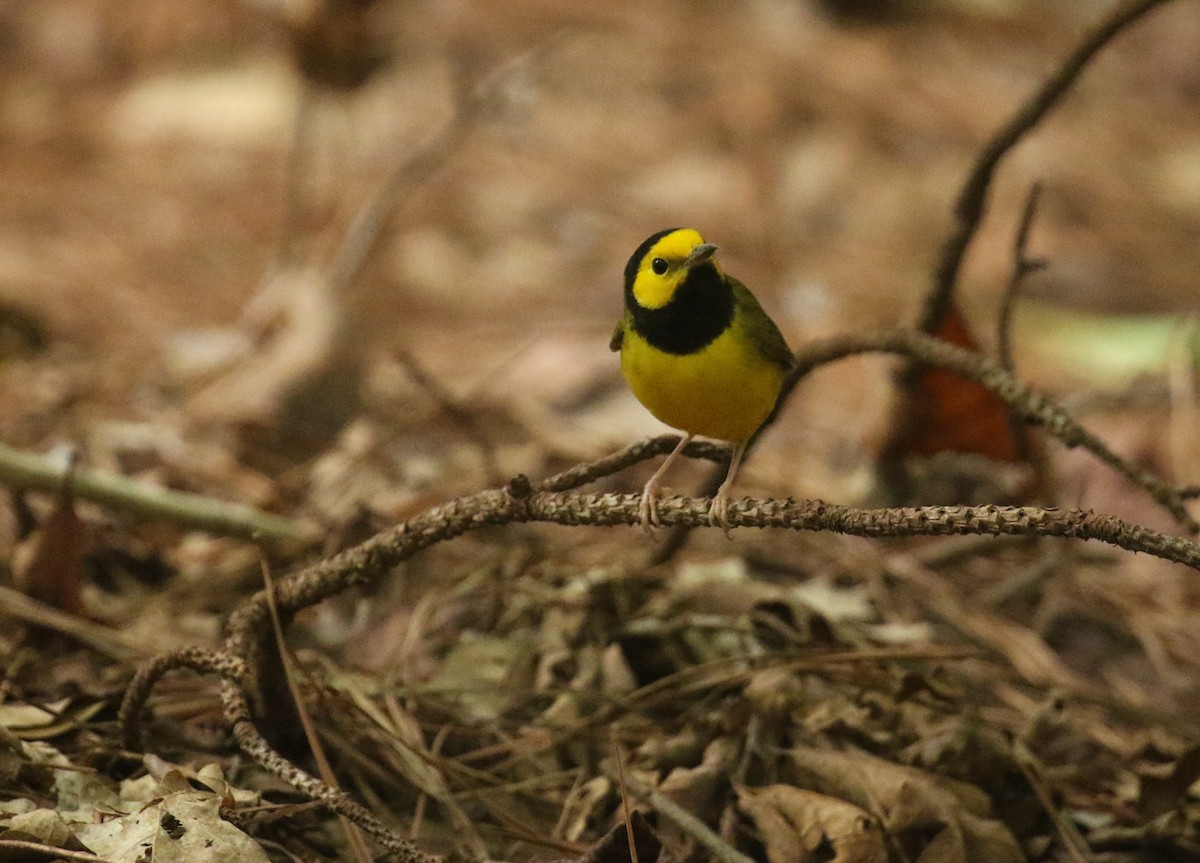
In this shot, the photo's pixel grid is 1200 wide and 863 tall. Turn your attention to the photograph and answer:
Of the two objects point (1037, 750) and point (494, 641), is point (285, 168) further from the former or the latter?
point (1037, 750)

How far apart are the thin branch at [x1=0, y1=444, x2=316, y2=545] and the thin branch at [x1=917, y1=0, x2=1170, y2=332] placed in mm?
1747

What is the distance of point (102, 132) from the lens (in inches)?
299

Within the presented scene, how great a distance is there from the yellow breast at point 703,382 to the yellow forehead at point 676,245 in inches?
6.2

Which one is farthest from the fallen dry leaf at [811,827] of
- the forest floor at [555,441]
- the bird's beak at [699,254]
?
the bird's beak at [699,254]

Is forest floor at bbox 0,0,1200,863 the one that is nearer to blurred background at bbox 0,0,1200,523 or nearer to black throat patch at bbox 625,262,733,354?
blurred background at bbox 0,0,1200,523

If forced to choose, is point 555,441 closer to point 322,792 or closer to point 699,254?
point 699,254

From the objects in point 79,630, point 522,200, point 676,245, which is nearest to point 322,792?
point 676,245

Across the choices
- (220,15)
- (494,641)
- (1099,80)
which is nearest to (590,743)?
(494,641)

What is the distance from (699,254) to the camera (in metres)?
1.82

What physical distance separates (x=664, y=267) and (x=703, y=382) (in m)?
0.19

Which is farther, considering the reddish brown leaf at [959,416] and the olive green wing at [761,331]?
the reddish brown leaf at [959,416]

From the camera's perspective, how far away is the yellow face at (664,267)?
6.01ft

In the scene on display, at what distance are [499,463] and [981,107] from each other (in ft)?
17.8

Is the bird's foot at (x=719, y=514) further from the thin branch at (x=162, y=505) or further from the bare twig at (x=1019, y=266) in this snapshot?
the thin branch at (x=162, y=505)
